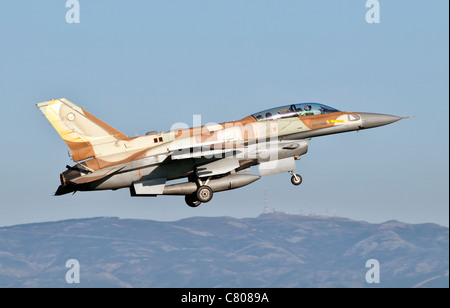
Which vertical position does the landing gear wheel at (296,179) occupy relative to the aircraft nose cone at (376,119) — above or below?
below

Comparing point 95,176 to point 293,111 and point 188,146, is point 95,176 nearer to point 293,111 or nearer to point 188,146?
point 188,146

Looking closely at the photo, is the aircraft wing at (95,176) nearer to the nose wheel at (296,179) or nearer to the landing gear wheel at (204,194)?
the landing gear wheel at (204,194)

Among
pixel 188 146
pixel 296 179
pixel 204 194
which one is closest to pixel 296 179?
pixel 296 179

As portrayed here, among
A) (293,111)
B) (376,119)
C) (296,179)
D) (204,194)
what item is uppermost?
(293,111)

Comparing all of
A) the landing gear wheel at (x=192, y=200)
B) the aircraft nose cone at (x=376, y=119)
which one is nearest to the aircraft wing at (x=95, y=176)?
the landing gear wheel at (x=192, y=200)

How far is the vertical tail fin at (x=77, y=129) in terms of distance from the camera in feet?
98.5

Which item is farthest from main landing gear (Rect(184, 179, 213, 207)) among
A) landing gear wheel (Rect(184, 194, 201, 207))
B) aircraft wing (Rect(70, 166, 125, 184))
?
aircraft wing (Rect(70, 166, 125, 184))

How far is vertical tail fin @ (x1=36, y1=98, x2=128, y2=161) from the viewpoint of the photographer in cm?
3003

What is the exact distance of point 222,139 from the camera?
29688 mm

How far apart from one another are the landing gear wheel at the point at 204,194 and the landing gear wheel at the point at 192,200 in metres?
0.96

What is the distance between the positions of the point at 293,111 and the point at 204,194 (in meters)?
5.04

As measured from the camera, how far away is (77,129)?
30219 millimetres

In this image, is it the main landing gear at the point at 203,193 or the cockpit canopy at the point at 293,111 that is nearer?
the main landing gear at the point at 203,193
